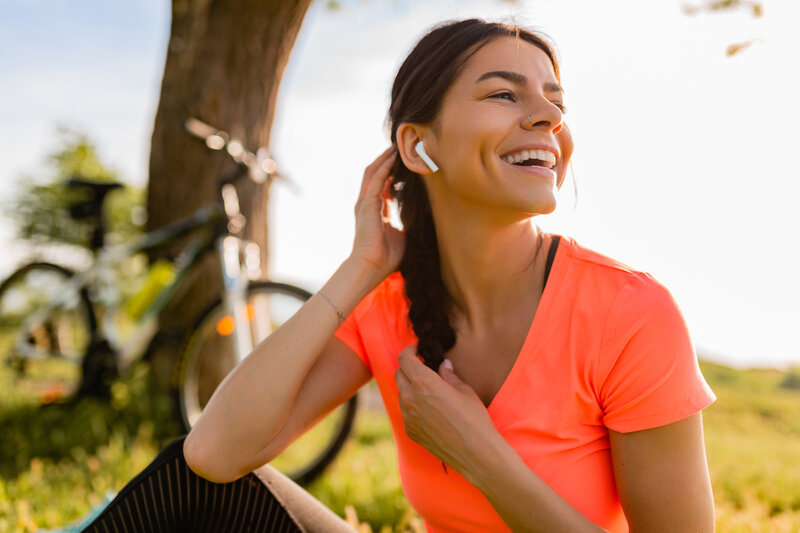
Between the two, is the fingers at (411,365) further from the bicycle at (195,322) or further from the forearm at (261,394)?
the bicycle at (195,322)

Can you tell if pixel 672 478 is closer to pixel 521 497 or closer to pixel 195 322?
pixel 521 497

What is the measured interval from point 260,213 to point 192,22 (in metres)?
1.45

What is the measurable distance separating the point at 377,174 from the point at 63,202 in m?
6.79

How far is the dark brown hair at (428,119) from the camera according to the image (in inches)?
75.5

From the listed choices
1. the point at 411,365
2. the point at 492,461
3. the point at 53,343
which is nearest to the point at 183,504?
the point at 411,365

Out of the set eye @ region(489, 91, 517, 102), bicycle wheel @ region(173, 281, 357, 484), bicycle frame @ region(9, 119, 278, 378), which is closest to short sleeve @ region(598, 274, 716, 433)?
eye @ region(489, 91, 517, 102)

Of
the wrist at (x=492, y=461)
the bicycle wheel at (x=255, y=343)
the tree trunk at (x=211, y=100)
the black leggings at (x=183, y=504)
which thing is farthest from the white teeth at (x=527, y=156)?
the tree trunk at (x=211, y=100)

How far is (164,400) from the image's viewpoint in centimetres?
464

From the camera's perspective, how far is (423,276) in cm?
212

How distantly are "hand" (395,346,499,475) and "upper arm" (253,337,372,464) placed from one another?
304 mm

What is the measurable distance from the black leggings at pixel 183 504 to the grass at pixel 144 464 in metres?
0.56

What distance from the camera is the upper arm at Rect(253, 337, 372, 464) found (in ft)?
6.69

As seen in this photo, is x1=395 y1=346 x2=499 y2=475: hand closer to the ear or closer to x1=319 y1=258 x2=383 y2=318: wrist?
x1=319 y1=258 x2=383 y2=318: wrist

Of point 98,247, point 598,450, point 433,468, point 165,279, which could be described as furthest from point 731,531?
point 98,247
